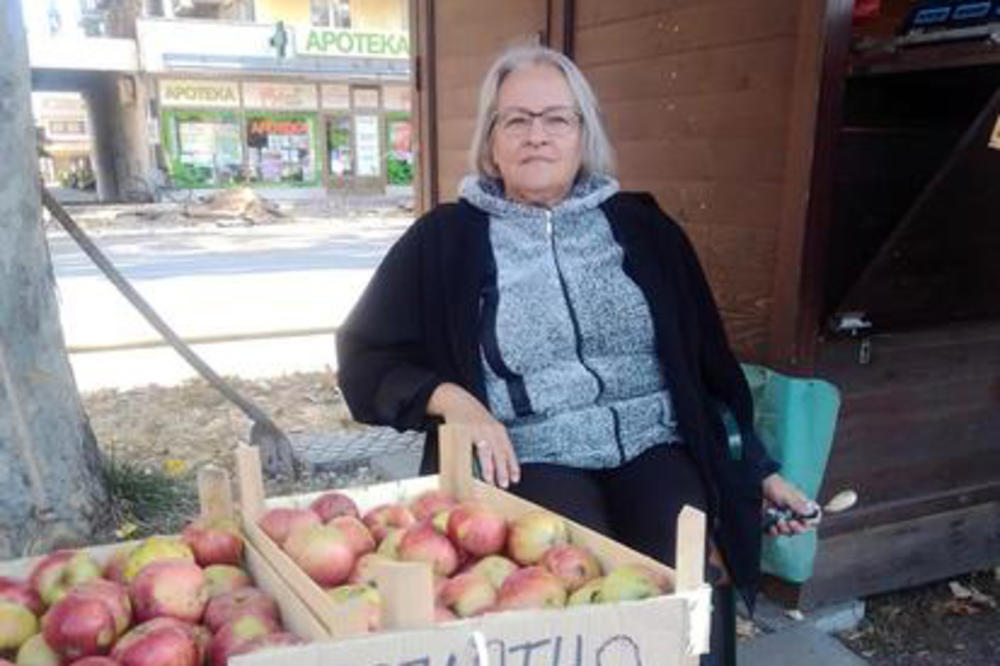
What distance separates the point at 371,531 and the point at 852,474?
185 cm

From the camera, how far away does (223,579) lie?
137 centimetres

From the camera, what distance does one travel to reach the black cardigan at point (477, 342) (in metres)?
2.04

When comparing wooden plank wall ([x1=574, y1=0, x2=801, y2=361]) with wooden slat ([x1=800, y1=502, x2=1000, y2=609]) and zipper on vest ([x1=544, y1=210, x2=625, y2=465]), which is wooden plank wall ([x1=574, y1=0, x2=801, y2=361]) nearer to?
wooden slat ([x1=800, y1=502, x2=1000, y2=609])

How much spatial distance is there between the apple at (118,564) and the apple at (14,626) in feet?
0.45

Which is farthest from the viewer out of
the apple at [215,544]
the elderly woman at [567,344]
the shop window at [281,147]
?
the shop window at [281,147]

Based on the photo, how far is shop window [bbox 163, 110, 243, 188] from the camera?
74.7 ft

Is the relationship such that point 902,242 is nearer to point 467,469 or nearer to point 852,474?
point 852,474

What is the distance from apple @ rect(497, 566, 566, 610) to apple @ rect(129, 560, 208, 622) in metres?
0.42

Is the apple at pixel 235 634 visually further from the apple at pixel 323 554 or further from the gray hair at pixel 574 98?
the gray hair at pixel 574 98

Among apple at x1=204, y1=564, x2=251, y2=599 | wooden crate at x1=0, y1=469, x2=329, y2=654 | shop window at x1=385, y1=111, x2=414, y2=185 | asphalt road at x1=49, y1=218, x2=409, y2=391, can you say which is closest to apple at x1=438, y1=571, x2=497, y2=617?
wooden crate at x1=0, y1=469, x2=329, y2=654

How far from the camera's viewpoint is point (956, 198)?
2.41 meters

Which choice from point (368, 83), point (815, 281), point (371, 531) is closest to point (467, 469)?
point (371, 531)

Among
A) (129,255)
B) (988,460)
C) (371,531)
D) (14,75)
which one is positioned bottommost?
(129,255)

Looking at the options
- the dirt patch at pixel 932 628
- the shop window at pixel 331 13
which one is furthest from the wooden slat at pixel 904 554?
the shop window at pixel 331 13
